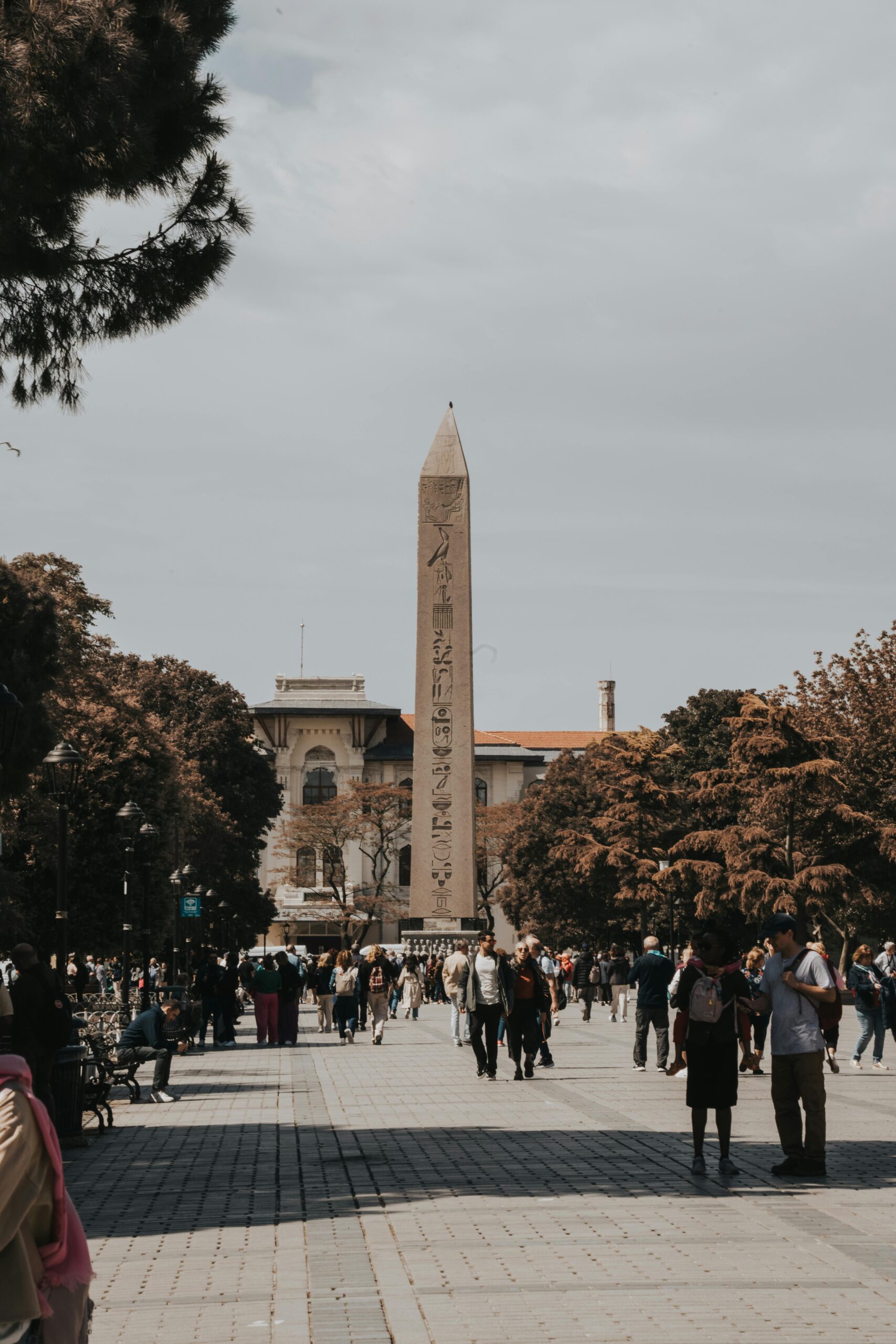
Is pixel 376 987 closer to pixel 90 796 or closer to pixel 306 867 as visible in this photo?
pixel 90 796

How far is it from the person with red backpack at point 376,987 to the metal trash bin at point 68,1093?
13861 mm

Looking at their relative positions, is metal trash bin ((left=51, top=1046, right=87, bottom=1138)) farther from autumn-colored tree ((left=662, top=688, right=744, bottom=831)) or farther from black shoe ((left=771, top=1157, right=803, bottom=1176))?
autumn-colored tree ((left=662, top=688, right=744, bottom=831))

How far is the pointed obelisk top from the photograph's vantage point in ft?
119

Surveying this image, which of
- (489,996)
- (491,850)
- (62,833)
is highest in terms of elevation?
(491,850)

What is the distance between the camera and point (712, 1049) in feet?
33.8

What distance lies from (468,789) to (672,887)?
1453 centimetres

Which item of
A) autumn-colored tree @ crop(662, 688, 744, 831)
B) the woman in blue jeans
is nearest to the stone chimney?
autumn-colored tree @ crop(662, 688, 744, 831)

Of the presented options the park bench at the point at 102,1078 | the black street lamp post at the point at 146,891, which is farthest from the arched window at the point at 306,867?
the park bench at the point at 102,1078

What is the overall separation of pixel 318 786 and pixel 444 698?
60.7m

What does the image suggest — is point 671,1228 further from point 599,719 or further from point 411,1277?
point 599,719

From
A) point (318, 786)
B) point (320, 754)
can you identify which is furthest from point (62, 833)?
point (320, 754)

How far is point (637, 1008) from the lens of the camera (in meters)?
18.6

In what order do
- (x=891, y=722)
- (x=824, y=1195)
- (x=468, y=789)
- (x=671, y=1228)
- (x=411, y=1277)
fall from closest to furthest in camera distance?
(x=411, y=1277) < (x=671, y=1228) < (x=824, y=1195) < (x=468, y=789) < (x=891, y=722)

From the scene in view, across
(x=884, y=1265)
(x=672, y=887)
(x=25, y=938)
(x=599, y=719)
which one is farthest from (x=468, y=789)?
(x=599, y=719)
